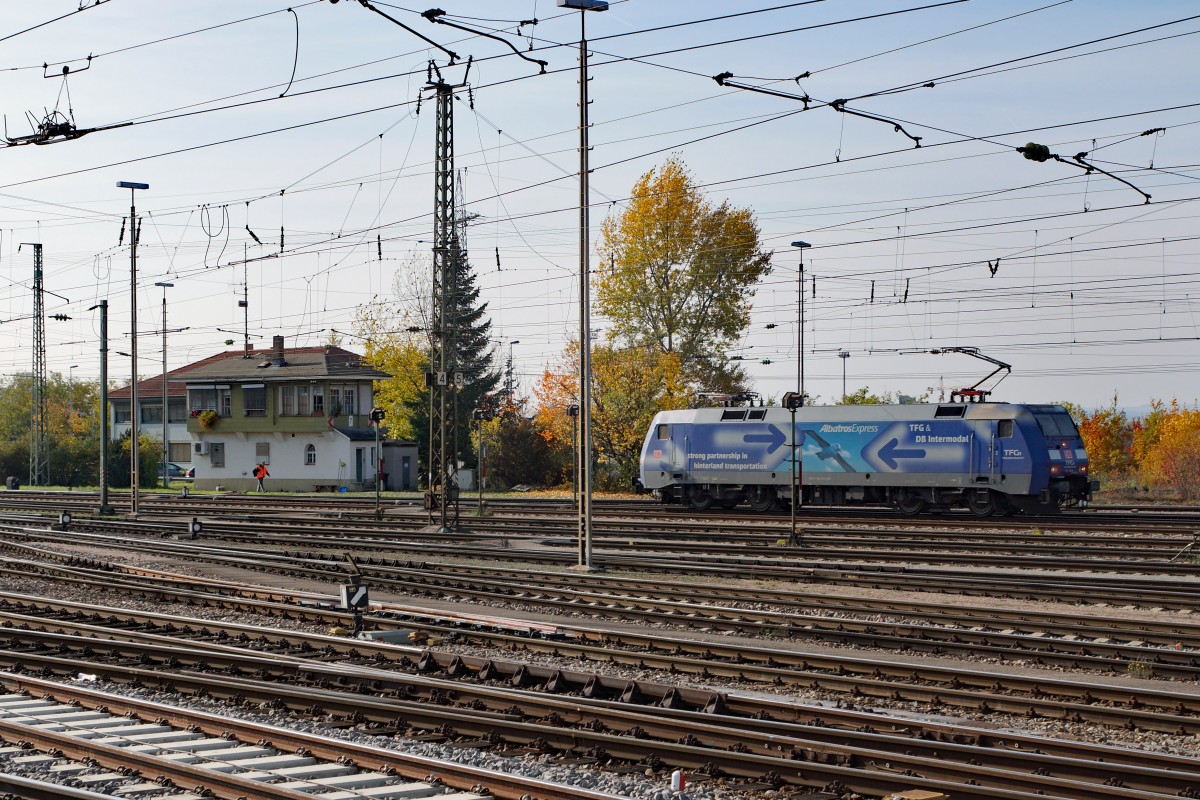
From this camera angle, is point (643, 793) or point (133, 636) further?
point (133, 636)

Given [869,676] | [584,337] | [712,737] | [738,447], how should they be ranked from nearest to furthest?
[712,737], [869,676], [584,337], [738,447]

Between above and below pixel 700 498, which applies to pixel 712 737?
below

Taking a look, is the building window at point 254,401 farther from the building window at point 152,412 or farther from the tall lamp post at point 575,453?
the building window at point 152,412

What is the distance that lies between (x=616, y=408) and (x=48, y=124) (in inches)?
1372

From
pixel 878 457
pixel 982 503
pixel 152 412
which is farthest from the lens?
pixel 152 412

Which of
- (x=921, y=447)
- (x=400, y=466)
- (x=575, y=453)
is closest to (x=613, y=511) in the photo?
(x=575, y=453)

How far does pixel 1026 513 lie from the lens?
35469mm

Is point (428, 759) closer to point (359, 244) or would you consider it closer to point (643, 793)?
point (643, 793)

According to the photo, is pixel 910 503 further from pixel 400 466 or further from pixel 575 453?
pixel 400 466

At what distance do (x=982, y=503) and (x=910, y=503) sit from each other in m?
2.35

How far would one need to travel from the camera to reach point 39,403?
62688 millimetres

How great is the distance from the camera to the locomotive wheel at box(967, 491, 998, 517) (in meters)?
34.8

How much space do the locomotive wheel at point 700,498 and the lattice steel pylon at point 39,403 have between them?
114 feet

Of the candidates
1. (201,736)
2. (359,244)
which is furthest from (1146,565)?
(359,244)
